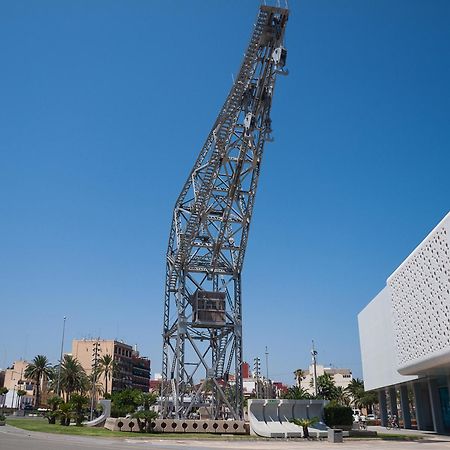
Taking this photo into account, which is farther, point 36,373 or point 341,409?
point 36,373

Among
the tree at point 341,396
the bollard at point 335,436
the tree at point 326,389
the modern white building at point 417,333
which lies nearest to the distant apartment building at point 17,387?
the tree at point 326,389

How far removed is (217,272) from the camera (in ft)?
148

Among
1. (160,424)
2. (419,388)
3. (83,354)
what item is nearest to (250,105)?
(160,424)

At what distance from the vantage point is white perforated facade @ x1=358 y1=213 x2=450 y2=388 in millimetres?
34750

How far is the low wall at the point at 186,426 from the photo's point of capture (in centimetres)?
3744

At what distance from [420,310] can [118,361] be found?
8714 cm

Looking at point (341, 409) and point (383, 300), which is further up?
point (383, 300)

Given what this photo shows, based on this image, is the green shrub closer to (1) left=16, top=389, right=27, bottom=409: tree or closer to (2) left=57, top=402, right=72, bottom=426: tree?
(2) left=57, top=402, right=72, bottom=426: tree

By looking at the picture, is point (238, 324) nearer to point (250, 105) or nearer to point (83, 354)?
point (250, 105)

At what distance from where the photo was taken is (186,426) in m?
38.8

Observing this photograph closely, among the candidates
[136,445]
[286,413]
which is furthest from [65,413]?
[136,445]

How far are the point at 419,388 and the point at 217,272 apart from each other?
23336mm

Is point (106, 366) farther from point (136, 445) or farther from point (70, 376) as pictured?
point (136, 445)

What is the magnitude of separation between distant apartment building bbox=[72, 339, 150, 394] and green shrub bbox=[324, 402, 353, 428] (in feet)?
245
